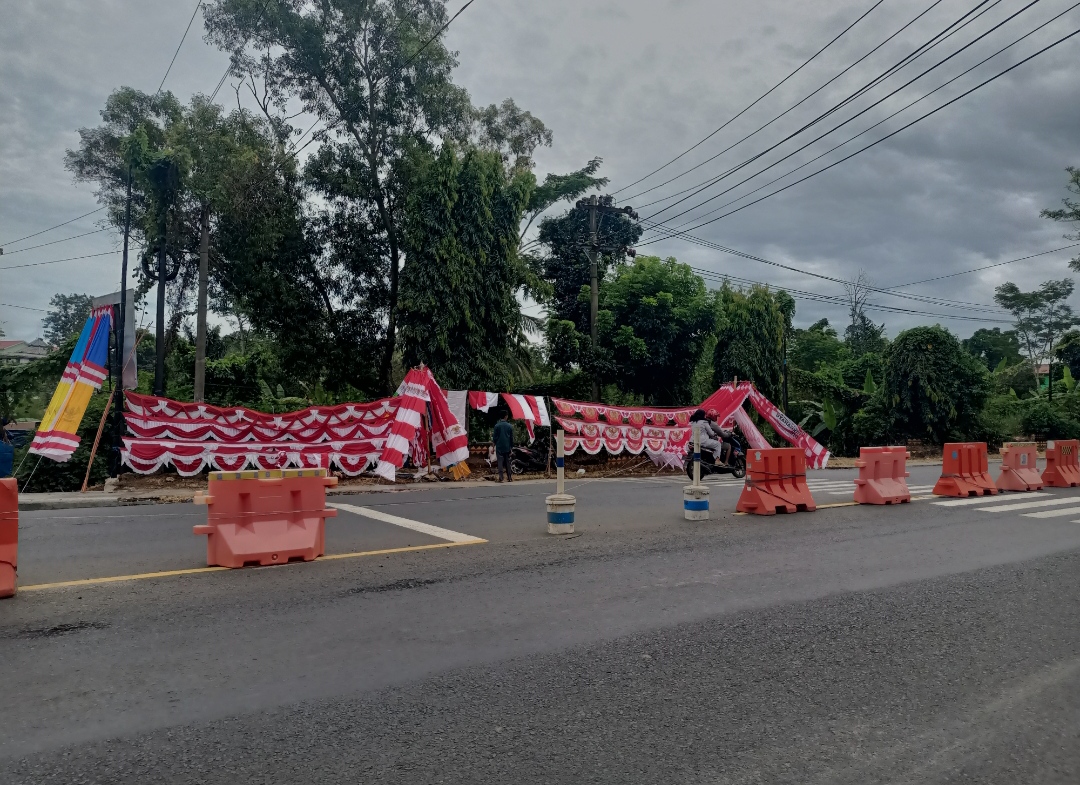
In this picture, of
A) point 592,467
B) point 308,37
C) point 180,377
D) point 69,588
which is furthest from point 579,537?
point 180,377

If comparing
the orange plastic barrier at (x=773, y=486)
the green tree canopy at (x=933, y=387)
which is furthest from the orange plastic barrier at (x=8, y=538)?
the green tree canopy at (x=933, y=387)

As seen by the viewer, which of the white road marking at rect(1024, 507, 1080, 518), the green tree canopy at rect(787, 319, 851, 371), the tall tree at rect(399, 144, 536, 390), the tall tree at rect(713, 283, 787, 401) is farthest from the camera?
the green tree canopy at rect(787, 319, 851, 371)

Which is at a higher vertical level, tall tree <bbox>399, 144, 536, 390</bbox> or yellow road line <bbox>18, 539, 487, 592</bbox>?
tall tree <bbox>399, 144, 536, 390</bbox>

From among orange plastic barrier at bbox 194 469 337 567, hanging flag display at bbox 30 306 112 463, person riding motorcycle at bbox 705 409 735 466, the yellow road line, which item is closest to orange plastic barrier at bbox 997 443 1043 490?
person riding motorcycle at bbox 705 409 735 466

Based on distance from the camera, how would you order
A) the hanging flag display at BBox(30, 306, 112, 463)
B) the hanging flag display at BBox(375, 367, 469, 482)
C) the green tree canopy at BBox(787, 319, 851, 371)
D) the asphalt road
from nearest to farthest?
the asphalt road → the hanging flag display at BBox(30, 306, 112, 463) → the hanging flag display at BBox(375, 367, 469, 482) → the green tree canopy at BBox(787, 319, 851, 371)

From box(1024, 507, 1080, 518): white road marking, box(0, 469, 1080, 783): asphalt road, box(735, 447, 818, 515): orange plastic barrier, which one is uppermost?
box(735, 447, 818, 515): orange plastic barrier

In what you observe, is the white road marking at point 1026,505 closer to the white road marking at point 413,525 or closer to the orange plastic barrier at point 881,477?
the orange plastic barrier at point 881,477

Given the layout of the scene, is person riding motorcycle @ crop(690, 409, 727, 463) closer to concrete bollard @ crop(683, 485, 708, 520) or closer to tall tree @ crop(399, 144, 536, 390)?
tall tree @ crop(399, 144, 536, 390)

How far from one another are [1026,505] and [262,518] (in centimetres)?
1189

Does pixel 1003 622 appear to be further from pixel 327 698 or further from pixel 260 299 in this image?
pixel 260 299

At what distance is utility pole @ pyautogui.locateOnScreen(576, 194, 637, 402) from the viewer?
26344 mm

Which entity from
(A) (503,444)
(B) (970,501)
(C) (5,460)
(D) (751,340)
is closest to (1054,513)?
(B) (970,501)

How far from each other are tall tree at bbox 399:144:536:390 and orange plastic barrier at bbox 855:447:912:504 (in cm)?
1154

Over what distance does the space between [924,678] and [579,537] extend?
509 centimetres
